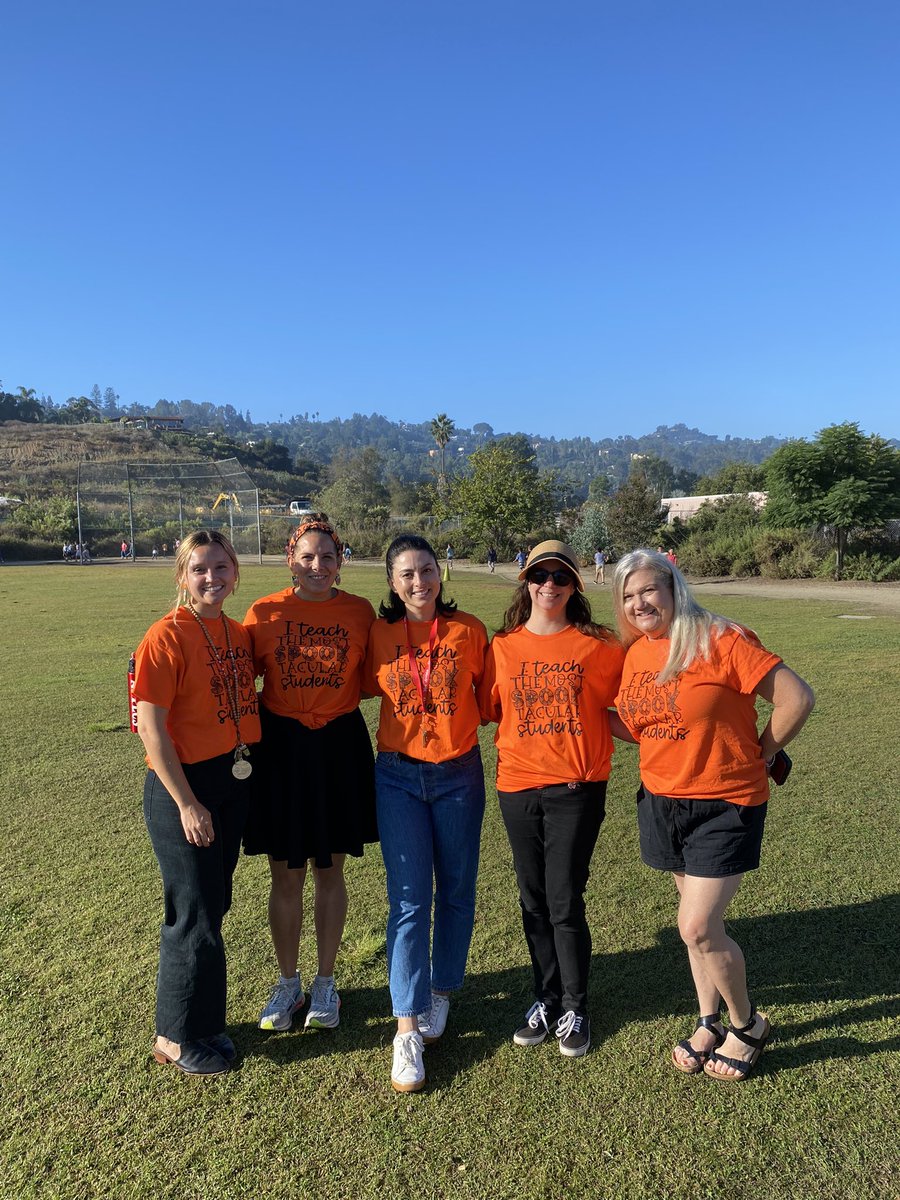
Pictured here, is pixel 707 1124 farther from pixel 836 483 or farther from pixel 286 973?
pixel 836 483

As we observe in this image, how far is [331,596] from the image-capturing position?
305 centimetres

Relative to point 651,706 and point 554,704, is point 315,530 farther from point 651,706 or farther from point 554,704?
point 651,706

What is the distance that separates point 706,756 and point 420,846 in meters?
1.06

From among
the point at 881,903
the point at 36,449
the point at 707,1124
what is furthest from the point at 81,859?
the point at 36,449

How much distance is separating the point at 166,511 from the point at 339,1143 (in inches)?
1724

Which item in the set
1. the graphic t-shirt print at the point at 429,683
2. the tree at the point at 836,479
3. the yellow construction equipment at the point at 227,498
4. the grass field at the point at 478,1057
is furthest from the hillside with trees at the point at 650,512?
the graphic t-shirt print at the point at 429,683

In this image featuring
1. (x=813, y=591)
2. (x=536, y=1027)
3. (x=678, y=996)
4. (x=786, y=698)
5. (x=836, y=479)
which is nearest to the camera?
(x=786, y=698)

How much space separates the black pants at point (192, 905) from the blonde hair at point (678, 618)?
1570 mm

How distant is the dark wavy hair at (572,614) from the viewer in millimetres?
2956

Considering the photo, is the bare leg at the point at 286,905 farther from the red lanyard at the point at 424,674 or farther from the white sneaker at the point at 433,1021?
the red lanyard at the point at 424,674

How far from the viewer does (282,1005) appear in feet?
9.93

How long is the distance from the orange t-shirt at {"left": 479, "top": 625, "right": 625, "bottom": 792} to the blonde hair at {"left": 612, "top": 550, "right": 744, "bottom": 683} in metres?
0.20

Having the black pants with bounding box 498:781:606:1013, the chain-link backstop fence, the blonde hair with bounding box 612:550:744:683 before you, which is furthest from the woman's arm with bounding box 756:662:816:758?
the chain-link backstop fence

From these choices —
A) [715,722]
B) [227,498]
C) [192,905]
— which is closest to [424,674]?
[715,722]
